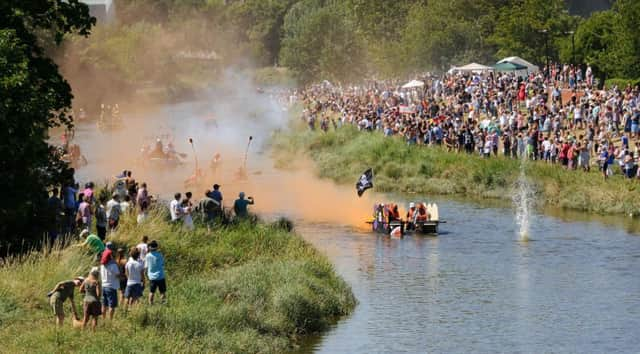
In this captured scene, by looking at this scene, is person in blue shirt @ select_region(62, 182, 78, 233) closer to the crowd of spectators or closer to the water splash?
the water splash

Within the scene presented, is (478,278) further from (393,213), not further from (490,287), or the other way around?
(393,213)

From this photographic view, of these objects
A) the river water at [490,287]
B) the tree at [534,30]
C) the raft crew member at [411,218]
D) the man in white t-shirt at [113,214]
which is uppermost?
the tree at [534,30]

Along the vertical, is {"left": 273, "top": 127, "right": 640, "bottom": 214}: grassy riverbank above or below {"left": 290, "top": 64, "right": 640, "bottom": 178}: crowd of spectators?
below

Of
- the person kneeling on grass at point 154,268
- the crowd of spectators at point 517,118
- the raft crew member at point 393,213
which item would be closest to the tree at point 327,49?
the crowd of spectators at point 517,118

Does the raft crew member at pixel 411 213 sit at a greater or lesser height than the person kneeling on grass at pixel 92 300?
greater

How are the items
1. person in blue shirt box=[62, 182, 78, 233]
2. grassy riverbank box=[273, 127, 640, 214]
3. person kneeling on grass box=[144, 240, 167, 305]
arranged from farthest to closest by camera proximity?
1. grassy riverbank box=[273, 127, 640, 214]
2. person in blue shirt box=[62, 182, 78, 233]
3. person kneeling on grass box=[144, 240, 167, 305]

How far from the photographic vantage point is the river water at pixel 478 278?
111 feet

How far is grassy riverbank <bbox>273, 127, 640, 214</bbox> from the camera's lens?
54625 millimetres

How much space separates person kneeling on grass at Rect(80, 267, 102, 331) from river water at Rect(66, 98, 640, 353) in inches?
275

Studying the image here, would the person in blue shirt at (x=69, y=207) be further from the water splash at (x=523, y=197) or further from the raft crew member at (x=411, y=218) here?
the water splash at (x=523, y=197)

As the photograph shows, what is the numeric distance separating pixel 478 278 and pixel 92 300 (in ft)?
57.3

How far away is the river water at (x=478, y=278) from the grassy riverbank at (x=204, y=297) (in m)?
1.13

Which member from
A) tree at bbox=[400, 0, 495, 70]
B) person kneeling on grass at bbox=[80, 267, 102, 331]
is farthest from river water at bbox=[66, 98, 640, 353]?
tree at bbox=[400, 0, 495, 70]

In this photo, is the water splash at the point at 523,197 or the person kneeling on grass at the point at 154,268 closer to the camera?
the person kneeling on grass at the point at 154,268
